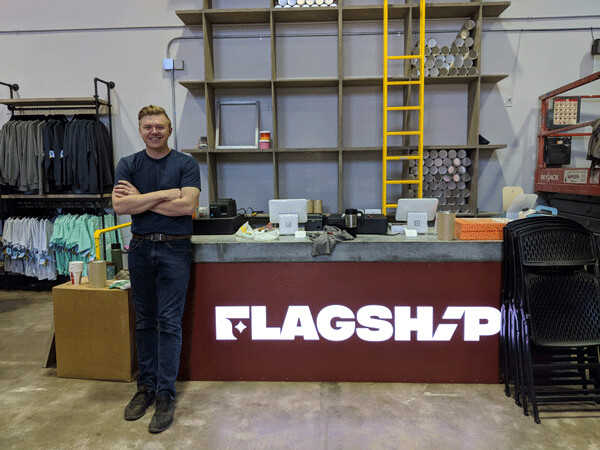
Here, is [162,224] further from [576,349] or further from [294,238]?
[576,349]

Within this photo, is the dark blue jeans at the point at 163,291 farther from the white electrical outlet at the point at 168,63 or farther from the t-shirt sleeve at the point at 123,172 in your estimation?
the white electrical outlet at the point at 168,63

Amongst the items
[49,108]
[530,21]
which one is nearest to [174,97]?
[49,108]

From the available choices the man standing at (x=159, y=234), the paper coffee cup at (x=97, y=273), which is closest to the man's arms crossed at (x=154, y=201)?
the man standing at (x=159, y=234)

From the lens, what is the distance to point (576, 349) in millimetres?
2562

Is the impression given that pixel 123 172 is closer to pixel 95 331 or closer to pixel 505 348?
pixel 95 331

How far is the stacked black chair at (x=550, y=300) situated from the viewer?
2.32m

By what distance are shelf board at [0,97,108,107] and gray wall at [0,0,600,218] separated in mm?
220

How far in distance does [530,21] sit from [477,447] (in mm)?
4505

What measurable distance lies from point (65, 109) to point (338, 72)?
3115mm

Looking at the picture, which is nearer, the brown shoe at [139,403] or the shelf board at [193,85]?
the brown shoe at [139,403]

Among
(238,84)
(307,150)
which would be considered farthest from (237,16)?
(307,150)

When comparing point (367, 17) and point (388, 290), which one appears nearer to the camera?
point (388, 290)

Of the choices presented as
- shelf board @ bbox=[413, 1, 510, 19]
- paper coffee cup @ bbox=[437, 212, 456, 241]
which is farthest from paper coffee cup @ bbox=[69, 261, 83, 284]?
shelf board @ bbox=[413, 1, 510, 19]

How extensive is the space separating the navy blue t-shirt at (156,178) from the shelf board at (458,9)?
3305 mm
